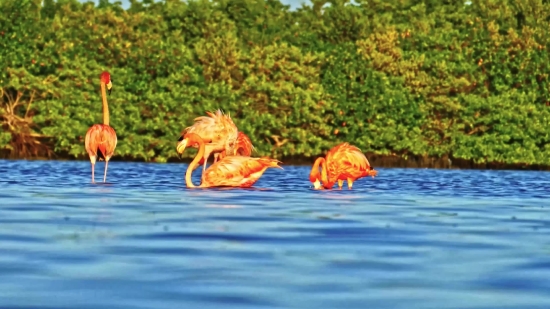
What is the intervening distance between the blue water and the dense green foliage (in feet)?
115

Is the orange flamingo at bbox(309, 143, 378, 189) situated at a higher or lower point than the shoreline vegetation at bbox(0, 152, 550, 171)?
higher

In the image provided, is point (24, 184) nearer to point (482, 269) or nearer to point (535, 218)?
point (535, 218)

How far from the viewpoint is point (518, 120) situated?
180 feet

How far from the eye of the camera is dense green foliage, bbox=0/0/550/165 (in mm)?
55062

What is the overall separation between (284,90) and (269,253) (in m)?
44.1

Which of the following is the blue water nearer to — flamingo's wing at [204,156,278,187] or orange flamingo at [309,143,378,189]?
flamingo's wing at [204,156,278,187]

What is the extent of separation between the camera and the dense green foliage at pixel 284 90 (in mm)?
55062

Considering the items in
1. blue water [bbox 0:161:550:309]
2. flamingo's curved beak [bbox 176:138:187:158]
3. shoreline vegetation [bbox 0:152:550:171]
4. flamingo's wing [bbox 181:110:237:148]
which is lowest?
shoreline vegetation [bbox 0:152:550:171]

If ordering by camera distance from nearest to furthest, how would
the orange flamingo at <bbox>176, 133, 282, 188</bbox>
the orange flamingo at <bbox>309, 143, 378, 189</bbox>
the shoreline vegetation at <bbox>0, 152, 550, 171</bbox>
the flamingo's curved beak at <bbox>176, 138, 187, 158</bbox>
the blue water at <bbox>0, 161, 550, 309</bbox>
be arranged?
1. the blue water at <bbox>0, 161, 550, 309</bbox>
2. the orange flamingo at <bbox>176, 133, 282, 188</bbox>
3. the orange flamingo at <bbox>309, 143, 378, 189</bbox>
4. the flamingo's curved beak at <bbox>176, 138, 187, 158</bbox>
5. the shoreline vegetation at <bbox>0, 152, 550, 171</bbox>

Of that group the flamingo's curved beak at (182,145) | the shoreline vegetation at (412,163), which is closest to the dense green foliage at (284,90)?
the shoreline vegetation at (412,163)

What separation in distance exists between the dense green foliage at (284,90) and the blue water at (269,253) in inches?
1381

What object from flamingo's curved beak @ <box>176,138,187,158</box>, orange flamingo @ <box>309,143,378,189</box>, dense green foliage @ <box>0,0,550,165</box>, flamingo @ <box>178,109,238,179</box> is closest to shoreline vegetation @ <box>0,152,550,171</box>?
dense green foliage @ <box>0,0,550,165</box>

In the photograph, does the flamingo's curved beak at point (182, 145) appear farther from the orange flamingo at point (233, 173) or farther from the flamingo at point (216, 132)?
the flamingo at point (216, 132)

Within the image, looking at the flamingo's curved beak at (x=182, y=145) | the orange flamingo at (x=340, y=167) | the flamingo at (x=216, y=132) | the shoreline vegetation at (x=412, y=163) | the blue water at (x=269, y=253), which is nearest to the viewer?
the blue water at (x=269, y=253)
